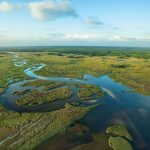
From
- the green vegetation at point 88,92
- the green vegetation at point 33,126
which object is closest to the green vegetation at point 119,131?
the green vegetation at point 33,126

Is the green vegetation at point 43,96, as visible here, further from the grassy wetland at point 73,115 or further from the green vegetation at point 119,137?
the green vegetation at point 119,137

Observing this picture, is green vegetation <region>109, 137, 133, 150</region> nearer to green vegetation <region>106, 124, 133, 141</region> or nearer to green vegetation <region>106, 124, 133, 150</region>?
green vegetation <region>106, 124, 133, 150</region>

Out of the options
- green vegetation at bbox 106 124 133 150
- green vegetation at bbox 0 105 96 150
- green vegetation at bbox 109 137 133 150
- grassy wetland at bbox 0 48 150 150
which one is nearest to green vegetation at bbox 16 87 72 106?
grassy wetland at bbox 0 48 150 150

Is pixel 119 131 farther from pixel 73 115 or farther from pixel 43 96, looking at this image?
pixel 43 96

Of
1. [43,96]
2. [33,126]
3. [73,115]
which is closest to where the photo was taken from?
[33,126]

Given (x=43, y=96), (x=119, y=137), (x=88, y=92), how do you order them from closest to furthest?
1. (x=119, y=137)
2. (x=43, y=96)
3. (x=88, y=92)

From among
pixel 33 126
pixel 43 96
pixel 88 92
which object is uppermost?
pixel 33 126

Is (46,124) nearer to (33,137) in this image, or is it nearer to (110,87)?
(33,137)

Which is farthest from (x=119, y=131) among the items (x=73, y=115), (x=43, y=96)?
(x=43, y=96)

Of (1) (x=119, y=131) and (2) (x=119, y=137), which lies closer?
(2) (x=119, y=137)
